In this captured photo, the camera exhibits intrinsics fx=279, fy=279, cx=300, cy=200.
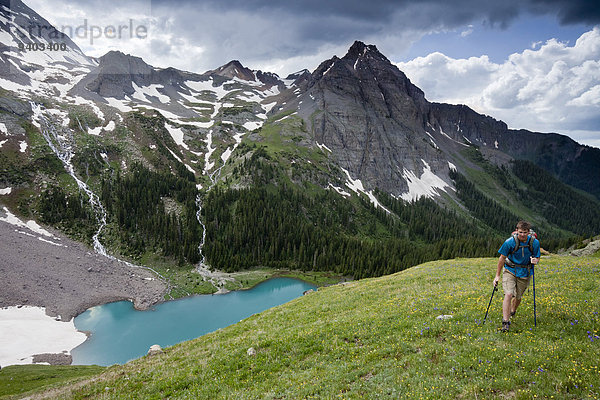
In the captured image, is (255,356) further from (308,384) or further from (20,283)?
(20,283)

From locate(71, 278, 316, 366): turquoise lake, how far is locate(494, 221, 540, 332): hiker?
5491cm

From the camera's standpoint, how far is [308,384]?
1073 cm

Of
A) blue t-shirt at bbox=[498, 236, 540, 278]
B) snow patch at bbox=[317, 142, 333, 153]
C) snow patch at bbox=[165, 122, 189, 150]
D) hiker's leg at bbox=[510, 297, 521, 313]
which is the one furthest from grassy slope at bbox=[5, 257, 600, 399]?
snow patch at bbox=[317, 142, 333, 153]

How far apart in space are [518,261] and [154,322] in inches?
2721

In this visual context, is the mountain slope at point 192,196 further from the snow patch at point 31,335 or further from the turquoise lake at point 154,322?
the snow patch at point 31,335

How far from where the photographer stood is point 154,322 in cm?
6138

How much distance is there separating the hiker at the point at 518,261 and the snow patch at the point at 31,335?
6175cm

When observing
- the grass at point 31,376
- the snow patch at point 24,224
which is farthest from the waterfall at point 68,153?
the grass at point 31,376

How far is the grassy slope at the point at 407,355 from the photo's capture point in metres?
8.37

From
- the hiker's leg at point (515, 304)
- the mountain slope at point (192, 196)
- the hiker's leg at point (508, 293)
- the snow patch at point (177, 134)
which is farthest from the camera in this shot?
the snow patch at point (177, 134)

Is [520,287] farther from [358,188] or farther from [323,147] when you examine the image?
[323,147]

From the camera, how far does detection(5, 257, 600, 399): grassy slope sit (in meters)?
8.37

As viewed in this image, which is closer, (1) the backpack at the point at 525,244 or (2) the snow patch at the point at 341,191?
(1) the backpack at the point at 525,244

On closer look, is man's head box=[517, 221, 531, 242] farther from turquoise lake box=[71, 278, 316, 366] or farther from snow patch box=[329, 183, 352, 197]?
snow patch box=[329, 183, 352, 197]
